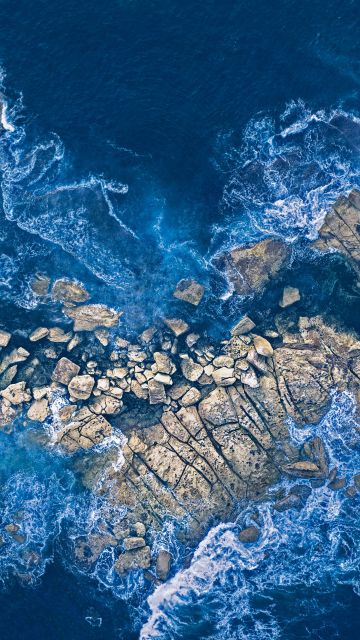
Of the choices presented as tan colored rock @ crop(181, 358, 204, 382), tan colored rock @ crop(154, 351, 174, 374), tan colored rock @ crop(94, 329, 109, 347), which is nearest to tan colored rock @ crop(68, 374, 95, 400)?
tan colored rock @ crop(94, 329, 109, 347)

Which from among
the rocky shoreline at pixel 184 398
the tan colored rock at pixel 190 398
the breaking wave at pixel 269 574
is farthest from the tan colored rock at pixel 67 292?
the breaking wave at pixel 269 574

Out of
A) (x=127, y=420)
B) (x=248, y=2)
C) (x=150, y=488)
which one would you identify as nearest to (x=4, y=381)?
(x=127, y=420)

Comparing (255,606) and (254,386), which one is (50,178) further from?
(255,606)

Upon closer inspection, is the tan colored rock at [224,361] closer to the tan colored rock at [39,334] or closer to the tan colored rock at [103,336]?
the tan colored rock at [103,336]

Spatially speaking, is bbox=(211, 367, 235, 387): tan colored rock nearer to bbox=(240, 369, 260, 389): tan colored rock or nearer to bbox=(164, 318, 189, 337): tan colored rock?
bbox=(240, 369, 260, 389): tan colored rock

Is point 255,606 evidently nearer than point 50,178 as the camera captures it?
Yes
